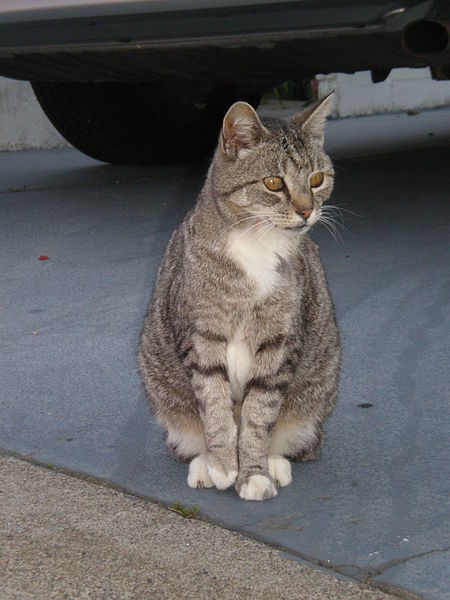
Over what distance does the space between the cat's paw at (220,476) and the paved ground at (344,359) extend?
3cm

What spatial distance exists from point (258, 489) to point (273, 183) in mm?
867

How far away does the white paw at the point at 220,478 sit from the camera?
2959mm

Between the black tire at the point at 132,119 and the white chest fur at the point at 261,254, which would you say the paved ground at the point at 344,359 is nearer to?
the black tire at the point at 132,119

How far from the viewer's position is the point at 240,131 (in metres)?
3.12

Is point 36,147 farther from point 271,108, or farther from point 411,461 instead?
point 411,461

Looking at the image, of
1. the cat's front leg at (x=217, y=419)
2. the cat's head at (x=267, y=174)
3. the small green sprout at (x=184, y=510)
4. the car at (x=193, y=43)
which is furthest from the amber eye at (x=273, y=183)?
the car at (x=193, y=43)

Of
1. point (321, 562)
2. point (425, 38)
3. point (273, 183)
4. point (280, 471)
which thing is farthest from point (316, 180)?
point (425, 38)

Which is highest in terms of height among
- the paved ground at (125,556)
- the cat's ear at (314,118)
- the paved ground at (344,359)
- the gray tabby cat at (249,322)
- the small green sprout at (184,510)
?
the cat's ear at (314,118)

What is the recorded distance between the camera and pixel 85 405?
3.55 metres

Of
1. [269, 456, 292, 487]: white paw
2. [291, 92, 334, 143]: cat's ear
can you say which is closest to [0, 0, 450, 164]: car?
[291, 92, 334, 143]: cat's ear

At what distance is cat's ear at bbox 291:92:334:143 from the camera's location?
10.8 ft

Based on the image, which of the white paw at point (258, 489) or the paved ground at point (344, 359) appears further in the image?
the white paw at point (258, 489)

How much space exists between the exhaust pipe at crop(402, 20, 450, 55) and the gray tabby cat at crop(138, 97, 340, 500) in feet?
3.42

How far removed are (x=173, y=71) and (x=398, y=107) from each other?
634cm
